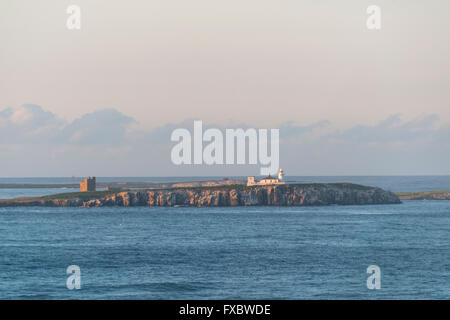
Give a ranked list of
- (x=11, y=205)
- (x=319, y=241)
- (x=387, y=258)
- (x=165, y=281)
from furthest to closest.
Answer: (x=11, y=205) < (x=319, y=241) < (x=387, y=258) < (x=165, y=281)

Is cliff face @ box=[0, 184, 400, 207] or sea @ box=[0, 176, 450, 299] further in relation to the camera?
cliff face @ box=[0, 184, 400, 207]

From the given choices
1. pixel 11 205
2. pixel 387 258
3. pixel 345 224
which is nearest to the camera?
pixel 387 258

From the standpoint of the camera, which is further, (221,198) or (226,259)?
(221,198)

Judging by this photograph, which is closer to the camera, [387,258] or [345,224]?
[387,258]

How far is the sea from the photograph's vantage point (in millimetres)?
50000

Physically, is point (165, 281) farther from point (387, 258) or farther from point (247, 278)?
point (387, 258)

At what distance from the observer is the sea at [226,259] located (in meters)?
50.0

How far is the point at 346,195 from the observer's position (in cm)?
18138

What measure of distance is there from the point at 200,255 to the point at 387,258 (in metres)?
22.6

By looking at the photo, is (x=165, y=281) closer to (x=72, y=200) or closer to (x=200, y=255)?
(x=200, y=255)

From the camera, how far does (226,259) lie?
67.1 m

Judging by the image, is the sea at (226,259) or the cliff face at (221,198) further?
the cliff face at (221,198)
